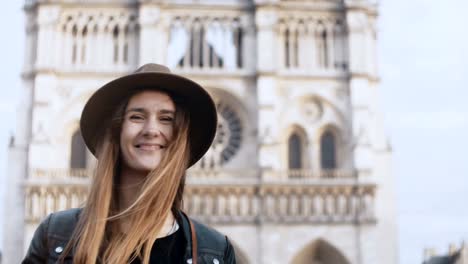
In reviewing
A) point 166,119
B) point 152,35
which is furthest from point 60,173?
point 166,119

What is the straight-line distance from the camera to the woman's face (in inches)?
97.4

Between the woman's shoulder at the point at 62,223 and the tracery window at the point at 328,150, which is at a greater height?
the tracery window at the point at 328,150

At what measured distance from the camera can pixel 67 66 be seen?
2798 centimetres

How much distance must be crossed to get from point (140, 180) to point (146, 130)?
0.57 feet

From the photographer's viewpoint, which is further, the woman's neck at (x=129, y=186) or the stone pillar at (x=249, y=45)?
the stone pillar at (x=249, y=45)

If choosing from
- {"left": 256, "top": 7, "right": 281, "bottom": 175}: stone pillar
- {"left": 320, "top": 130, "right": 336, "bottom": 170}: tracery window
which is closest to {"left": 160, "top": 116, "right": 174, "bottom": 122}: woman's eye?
{"left": 256, "top": 7, "right": 281, "bottom": 175}: stone pillar

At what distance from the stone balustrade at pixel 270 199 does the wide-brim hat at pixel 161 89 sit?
78.3 feet

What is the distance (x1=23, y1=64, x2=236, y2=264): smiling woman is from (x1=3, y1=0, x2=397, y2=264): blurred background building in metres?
23.8

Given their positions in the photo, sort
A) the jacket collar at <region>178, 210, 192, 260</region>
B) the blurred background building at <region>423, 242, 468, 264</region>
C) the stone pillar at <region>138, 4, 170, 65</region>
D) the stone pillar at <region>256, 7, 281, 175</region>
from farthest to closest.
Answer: the blurred background building at <region>423, 242, 468, 264</region>
the stone pillar at <region>138, 4, 170, 65</region>
the stone pillar at <region>256, 7, 281, 175</region>
the jacket collar at <region>178, 210, 192, 260</region>

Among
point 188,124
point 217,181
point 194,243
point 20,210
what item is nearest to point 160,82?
point 188,124

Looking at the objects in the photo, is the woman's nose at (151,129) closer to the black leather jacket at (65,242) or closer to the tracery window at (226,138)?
the black leather jacket at (65,242)


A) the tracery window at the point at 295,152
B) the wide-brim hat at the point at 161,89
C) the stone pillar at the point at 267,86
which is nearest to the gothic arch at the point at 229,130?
the stone pillar at the point at 267,86

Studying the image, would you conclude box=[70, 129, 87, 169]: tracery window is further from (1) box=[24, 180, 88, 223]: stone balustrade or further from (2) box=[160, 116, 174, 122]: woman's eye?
(2) box=[160, 116, 174, 122]: woman's eye

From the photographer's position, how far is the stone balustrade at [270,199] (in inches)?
1040
